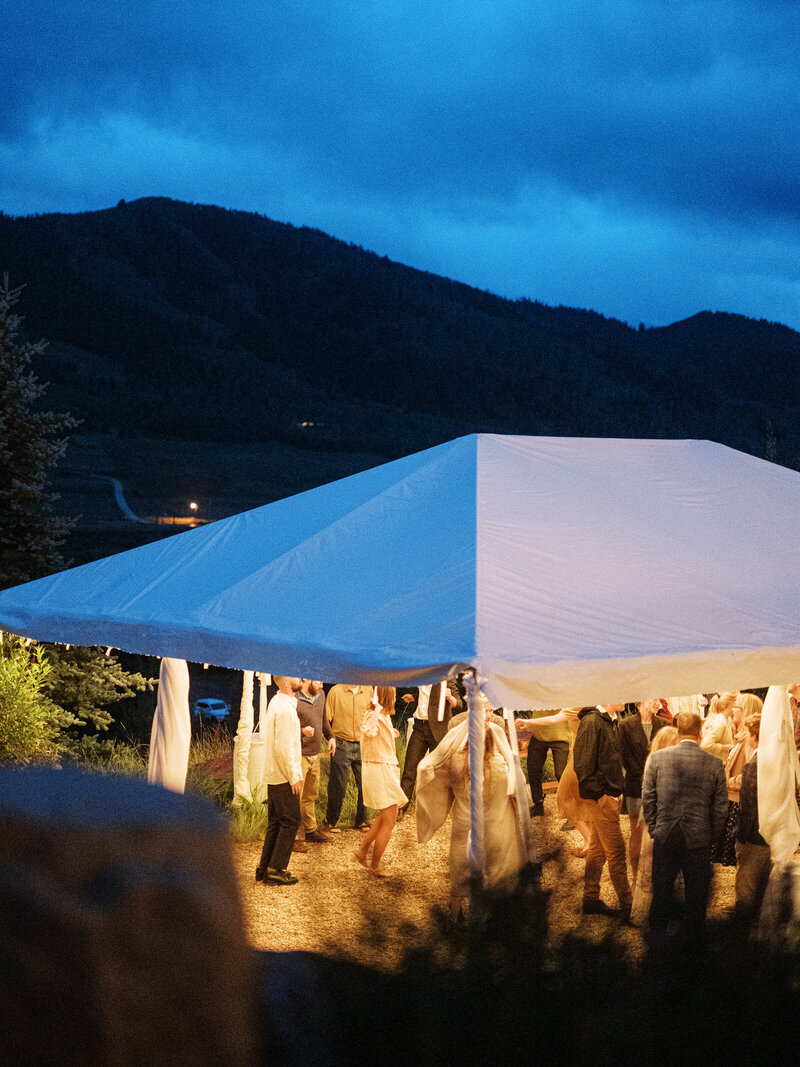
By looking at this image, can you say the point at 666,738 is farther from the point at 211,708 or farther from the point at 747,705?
the point at 211,708

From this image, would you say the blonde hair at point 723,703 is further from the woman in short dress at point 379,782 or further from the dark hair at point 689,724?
the woman in short dress at point 379,782

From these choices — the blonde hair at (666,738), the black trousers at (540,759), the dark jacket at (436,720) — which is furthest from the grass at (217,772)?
the blonde hair at (666,738)

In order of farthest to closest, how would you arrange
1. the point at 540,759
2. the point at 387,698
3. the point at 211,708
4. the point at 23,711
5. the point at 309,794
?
the point at 211,708 < the point at 540,759 < the point at 23,711 < the point at 387,698 < the point at 309,794

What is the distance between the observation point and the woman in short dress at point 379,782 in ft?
27.4

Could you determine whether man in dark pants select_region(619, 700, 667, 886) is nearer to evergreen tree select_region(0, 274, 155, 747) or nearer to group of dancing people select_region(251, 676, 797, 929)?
group of dancing people select_region(251, 676, 797, 929)

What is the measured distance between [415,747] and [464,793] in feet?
12.0

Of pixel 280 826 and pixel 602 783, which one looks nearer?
pixel 602 783

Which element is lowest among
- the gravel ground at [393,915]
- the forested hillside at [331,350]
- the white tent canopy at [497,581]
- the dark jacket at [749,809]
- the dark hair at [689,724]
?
the dark jacket at [749,809]

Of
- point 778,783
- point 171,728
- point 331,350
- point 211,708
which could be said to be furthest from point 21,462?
point 331,350

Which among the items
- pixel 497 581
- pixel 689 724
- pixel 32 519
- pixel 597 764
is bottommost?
pixel 597 764

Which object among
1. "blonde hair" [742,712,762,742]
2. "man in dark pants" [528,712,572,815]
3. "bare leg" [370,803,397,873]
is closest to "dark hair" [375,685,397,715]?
"man in dark pants" [528,712,572,815]

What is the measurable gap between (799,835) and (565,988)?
5383mm

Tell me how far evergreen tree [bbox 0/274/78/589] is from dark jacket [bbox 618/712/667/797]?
26.6 feet

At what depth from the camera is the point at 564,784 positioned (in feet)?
26.3
